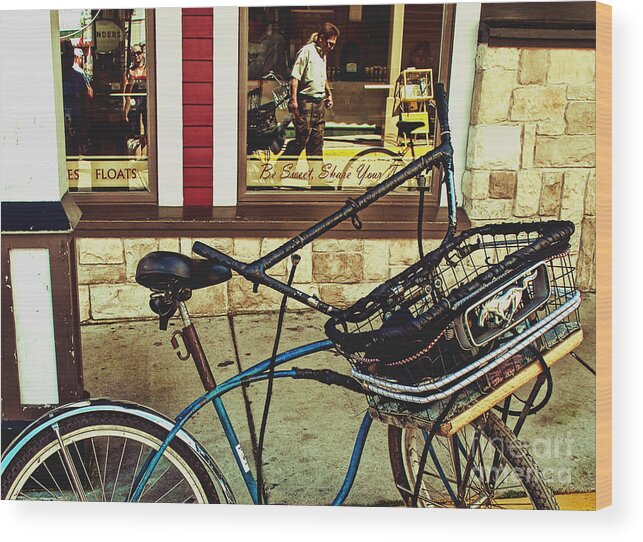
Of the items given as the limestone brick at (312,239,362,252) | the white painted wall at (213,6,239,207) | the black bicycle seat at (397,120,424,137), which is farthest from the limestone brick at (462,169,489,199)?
the white painted wall at (213,6,239,207)

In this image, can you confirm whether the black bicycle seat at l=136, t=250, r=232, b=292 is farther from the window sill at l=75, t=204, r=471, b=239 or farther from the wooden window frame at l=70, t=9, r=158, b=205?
the wooden window frame at l=70, t=9, r=158, b=205

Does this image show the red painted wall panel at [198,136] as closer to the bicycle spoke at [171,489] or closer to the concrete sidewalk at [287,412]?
the concrete sidewalk at [287,412]

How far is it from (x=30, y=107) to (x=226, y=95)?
91cm

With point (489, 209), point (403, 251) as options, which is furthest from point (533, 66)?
point (403, 251)

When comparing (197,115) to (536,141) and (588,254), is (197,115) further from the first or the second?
(588,254)

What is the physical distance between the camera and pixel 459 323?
9.96 ft

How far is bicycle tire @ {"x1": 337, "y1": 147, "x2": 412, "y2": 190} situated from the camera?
3.58 meters

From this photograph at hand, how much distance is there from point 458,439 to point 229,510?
1.11 metres

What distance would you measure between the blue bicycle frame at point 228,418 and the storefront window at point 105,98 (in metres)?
1.15

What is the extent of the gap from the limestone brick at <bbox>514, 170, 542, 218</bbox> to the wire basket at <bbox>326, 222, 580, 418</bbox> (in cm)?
11

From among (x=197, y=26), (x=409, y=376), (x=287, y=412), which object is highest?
(x=197, y=26)

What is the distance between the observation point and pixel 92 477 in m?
3.63

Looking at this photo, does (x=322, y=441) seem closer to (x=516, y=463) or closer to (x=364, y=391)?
(x=364, y=391)

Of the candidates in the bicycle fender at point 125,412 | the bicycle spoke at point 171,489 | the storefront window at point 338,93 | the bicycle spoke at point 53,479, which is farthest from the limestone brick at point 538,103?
the bicycle spoke at point 53,479
